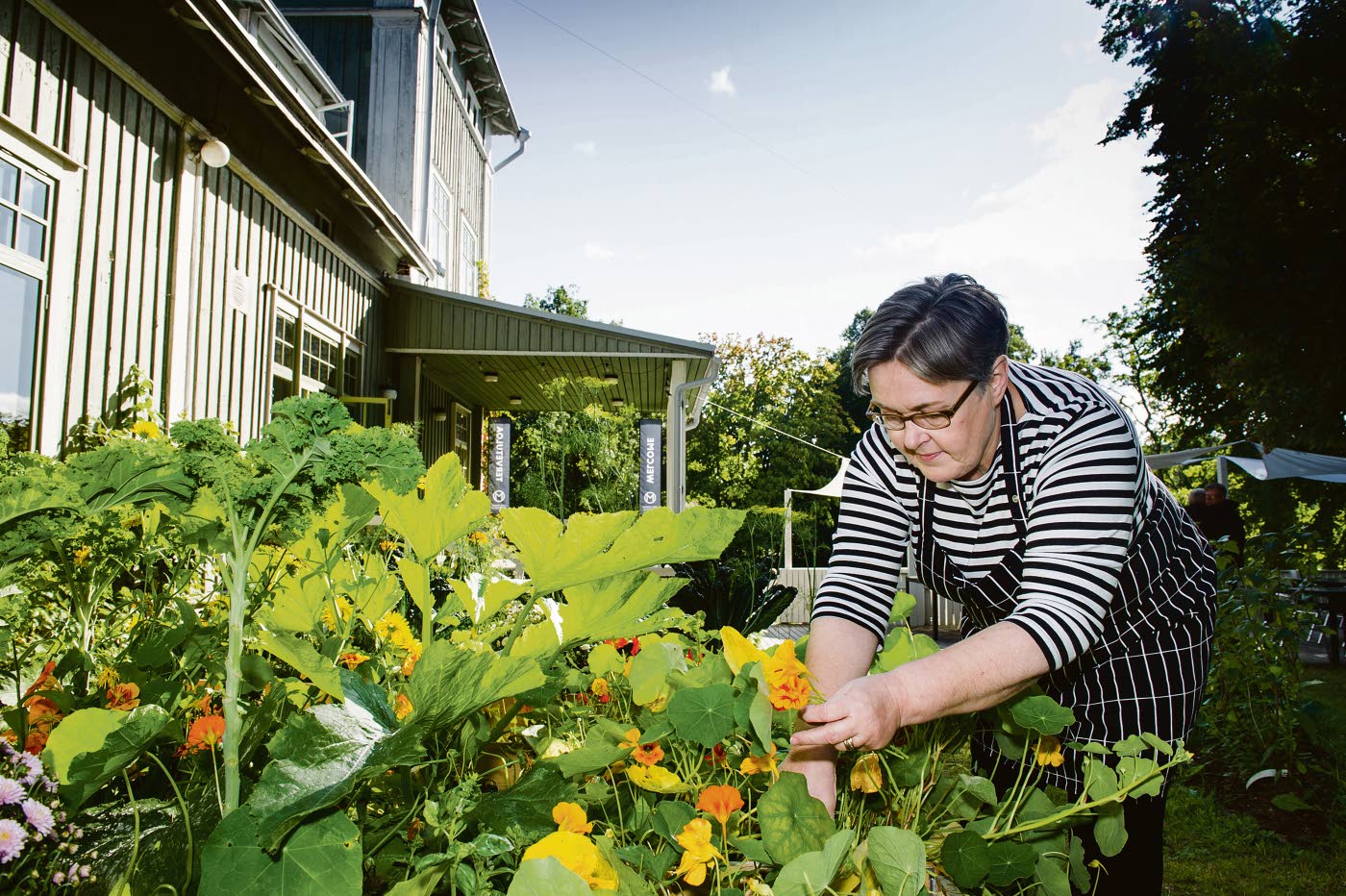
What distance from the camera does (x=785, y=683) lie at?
0.55 meters

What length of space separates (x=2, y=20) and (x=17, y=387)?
157 cm

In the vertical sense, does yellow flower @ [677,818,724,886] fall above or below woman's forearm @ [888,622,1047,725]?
below

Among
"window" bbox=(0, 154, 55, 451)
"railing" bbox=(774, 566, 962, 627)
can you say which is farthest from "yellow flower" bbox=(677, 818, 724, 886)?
"railing" bbox=(774, 566, 962, 627)

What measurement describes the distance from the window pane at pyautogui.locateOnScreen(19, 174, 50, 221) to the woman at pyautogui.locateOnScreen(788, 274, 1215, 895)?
426 centimetres

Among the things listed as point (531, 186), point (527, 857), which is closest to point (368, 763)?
point (527, 857)

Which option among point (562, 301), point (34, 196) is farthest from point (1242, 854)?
point (562, 301)

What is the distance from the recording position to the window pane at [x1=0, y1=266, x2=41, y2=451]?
3645 mm

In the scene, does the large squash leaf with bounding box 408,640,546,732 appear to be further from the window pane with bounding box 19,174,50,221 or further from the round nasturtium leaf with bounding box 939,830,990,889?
the window pane with bounding box 19,174,50,221

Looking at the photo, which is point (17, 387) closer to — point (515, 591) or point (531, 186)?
point (515, 591)

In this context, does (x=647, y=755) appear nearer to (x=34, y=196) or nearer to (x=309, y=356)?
(x=34, y=196)

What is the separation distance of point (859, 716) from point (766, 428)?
22280mm

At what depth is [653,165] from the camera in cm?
962

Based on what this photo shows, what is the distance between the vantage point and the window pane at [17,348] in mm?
3645

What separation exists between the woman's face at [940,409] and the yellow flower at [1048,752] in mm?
438
